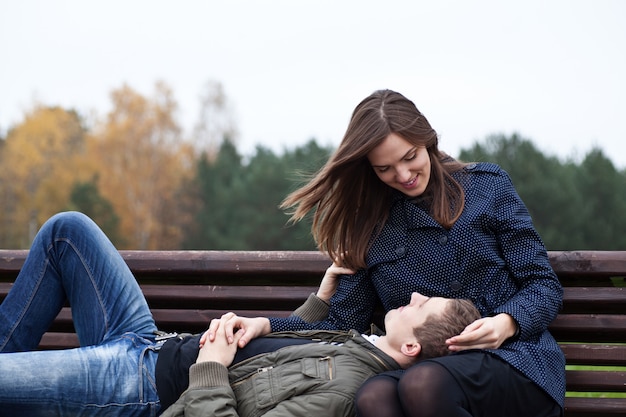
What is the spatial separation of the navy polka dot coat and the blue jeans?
0.63 m

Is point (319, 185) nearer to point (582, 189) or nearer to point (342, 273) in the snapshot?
point (342, 273)

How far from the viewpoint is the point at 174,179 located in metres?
59.2

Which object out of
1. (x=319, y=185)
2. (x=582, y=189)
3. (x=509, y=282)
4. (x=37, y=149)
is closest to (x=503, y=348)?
(x=509, y=282)

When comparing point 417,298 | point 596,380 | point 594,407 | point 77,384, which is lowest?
point 594,407

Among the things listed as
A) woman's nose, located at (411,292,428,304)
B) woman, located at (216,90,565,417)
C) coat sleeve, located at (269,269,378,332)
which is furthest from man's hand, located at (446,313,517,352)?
coat sleeve, located at (269,269,378,332)

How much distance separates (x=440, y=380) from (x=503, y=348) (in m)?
0.43

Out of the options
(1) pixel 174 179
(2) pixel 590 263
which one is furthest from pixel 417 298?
(1) pixel 174 179

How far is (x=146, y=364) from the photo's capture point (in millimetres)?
3773

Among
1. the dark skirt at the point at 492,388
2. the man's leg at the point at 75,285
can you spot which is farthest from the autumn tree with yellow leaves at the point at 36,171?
the dark skirt at the point at 492,388

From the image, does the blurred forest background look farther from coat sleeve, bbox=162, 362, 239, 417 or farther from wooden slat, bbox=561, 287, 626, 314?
coat sleeve, bbox=162, 362, 239, 417

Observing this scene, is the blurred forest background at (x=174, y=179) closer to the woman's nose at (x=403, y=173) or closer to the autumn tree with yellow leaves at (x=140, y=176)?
the autumn tree with yellow leaves at (x=140, y=176)

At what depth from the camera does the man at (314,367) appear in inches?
131

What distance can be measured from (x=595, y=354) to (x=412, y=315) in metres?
0.88

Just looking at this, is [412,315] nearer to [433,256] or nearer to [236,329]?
[433,256]
